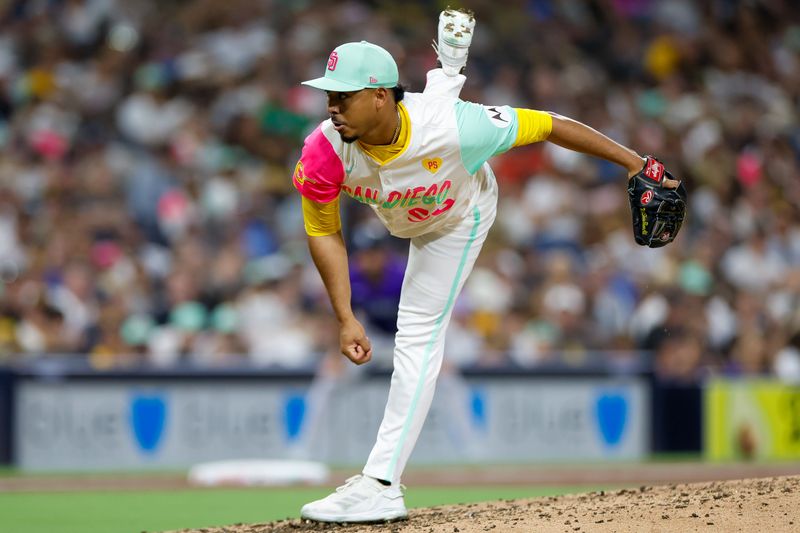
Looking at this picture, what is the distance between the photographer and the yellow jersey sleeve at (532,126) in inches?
222

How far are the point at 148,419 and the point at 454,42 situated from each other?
19.8ft

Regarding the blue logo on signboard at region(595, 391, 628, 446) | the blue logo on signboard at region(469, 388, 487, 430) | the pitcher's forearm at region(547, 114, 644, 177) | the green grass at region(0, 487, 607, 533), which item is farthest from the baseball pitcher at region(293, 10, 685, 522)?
the blue logo on signboard at region(595, 391, 628, 446)

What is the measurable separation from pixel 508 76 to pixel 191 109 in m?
3.61

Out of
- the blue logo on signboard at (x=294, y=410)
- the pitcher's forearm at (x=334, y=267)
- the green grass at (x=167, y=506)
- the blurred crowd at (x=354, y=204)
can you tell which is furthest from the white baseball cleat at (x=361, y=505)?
the blue logo on signboard at (x=294, y=410)

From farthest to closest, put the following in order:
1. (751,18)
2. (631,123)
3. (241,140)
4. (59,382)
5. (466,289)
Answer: (751,18) → (631,123) → (241,140) → (466,289) → (59,382)

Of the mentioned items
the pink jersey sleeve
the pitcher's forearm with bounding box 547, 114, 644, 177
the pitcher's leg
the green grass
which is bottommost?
the green grass

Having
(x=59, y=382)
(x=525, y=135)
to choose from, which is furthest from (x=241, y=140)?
(x=525, y=135)

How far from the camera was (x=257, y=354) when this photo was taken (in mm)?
11648

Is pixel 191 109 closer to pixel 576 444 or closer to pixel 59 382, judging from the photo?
pixel 59 382

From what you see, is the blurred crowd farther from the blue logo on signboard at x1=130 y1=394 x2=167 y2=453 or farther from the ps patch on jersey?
the ps patch on jersey

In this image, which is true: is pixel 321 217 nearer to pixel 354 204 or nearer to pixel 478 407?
pixel 478 407

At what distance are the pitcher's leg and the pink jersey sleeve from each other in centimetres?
60

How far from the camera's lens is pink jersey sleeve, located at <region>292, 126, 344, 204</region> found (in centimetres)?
554

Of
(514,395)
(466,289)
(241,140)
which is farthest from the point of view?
(241,140)
